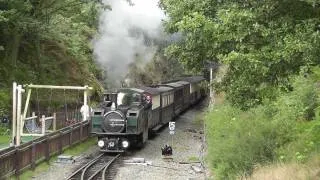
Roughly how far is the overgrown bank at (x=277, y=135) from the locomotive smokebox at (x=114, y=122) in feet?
19.8

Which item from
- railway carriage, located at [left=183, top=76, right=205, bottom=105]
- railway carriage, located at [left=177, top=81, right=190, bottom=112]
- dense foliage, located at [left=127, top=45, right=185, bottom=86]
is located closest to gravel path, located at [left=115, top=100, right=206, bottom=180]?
railway carriage, located at [left=177, top=81, right=190, bottom=112]

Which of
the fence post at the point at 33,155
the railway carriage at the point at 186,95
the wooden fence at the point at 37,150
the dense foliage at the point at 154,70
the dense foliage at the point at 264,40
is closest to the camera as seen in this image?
the dense foliage at the point at 264,40

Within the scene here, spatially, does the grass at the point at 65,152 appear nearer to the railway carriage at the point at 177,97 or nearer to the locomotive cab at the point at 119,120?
the locomotive cab at the point at 119,120

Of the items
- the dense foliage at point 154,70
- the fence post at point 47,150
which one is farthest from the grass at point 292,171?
the dense foliage at point 154,70

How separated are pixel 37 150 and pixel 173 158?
5239 millimetres

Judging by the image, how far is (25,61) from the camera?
31.8 metres

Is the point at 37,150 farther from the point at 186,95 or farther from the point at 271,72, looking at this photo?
the point at 186,95

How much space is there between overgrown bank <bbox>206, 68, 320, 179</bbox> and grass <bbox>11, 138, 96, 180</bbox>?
5.81 metres

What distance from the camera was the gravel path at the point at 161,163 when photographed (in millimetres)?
16141

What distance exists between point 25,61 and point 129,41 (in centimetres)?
1089

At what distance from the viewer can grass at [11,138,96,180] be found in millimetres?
15888

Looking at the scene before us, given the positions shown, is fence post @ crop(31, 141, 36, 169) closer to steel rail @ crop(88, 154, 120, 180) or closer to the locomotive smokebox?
steel rail @ crop(88, 154, 120, 180)

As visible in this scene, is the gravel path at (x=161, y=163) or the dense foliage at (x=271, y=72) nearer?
the dense foliage at (x=271, y=72)

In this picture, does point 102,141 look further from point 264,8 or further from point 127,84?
point 127,84
